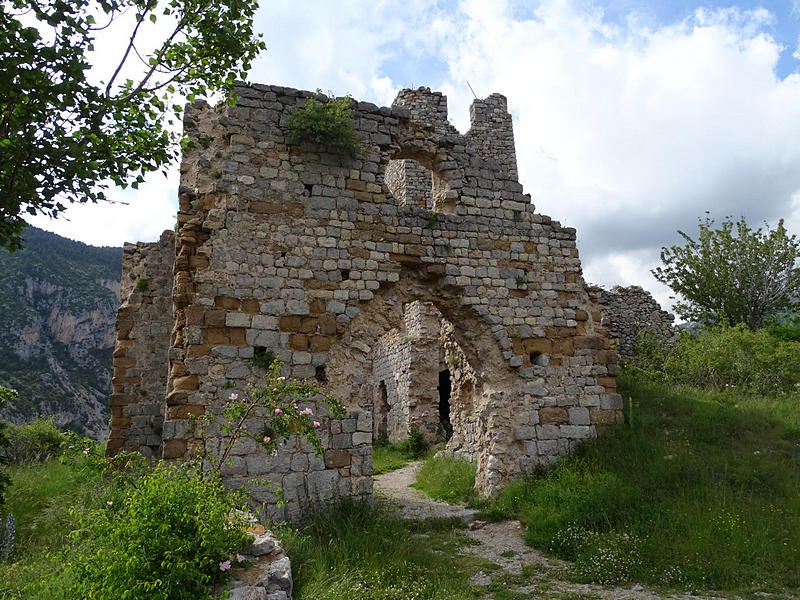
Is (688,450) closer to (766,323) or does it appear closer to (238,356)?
(238,356)

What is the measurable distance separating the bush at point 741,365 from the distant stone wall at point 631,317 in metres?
2.87

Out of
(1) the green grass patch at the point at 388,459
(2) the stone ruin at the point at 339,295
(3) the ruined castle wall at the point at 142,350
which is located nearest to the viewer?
(2) the stone ruin at the point at 339,295

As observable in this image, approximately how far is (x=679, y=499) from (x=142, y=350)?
8.96 m

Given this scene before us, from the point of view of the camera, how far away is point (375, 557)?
5.85m

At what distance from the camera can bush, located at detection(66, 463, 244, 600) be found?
3305 millimetres

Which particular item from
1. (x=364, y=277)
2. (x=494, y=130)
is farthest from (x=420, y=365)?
(x=494, y=130)

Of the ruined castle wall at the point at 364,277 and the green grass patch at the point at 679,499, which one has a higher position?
the ruined castle wall at the point at 364,277

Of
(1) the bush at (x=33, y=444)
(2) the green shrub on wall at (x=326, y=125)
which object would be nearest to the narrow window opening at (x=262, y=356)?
(2) the green shrub on wall at (x=326, y=125)

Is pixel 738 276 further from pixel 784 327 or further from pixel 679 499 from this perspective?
pixel 679 499

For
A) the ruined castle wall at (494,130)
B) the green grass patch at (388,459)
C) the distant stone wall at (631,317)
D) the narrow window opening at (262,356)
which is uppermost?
the ruined castle wall at (494,130)

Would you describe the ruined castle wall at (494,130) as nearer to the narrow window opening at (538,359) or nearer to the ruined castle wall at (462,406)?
the ruined castle wall at (462,406)

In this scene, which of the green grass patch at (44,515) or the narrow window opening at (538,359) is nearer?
the green grass patch at (44,515)

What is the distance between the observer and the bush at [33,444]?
1132cm

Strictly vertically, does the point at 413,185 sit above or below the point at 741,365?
above
